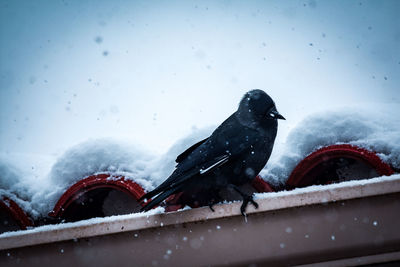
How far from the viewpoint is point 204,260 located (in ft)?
5.16

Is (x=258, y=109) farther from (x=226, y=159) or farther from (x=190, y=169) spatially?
(x=190, y=169)

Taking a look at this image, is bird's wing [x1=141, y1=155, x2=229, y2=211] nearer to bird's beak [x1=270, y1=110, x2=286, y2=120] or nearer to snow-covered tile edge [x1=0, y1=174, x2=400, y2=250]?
snow-covered tile edge [x1=0, y1=174, x2=400, y2=250]

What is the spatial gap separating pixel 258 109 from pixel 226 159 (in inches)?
14.5

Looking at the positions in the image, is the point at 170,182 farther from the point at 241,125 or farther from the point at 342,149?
the point at 342,149

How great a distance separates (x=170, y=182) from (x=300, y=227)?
2.10 feet

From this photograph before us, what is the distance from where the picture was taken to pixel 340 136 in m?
1.75

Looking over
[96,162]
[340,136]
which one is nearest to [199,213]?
[96,162]

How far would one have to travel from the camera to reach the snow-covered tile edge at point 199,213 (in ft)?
4.97

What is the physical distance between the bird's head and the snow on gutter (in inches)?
19.7

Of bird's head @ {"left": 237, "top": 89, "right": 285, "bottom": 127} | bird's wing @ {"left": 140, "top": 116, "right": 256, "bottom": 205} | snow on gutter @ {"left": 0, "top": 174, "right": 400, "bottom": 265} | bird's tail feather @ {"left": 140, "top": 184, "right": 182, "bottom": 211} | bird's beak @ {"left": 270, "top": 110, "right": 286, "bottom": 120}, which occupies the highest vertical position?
bird's head @ {"left": 237, "top": 89, "right": 285, "bottom": 127}

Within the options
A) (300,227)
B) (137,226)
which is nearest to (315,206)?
(300,227)

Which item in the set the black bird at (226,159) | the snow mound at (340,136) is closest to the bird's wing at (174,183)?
the black bird at (226,159)

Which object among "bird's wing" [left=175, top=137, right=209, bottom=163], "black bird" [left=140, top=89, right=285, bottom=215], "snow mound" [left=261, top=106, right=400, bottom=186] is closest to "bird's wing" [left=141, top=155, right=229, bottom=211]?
"black bird" [left=140, top=89, right=285, bottom=215]

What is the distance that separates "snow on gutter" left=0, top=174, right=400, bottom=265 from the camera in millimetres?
1520
